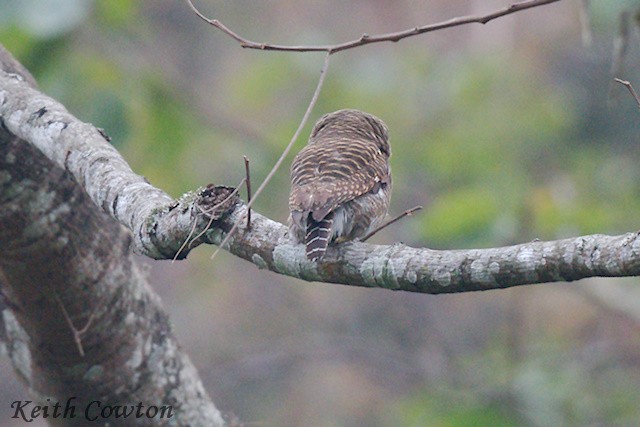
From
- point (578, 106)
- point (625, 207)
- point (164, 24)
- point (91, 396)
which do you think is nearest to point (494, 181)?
point (625, 207)

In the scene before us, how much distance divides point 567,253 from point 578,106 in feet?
24.6

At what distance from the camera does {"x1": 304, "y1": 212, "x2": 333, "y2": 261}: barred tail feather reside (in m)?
2.49

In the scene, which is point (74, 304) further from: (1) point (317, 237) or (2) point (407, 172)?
(2) point (407, 172)

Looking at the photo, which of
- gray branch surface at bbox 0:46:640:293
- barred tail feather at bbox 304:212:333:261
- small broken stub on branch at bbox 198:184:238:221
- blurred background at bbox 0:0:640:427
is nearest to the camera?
gray branch surface at bbox 0:46:640:293

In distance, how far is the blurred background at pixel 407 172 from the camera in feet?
16.7

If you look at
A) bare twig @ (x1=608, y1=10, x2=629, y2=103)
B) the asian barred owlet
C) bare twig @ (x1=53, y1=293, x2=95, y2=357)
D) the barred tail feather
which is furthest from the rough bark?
bare twig @ (x1=608, y1=10, x2=629, y2=103)

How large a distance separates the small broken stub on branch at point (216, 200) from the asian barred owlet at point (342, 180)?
12.4 inches

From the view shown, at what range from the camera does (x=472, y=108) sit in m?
7.80

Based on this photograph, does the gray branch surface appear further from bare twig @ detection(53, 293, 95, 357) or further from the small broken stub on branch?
bare twig @ detection(53, 293, 95, 357)

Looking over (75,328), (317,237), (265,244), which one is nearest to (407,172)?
(75,328)

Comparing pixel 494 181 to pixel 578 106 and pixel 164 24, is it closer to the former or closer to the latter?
pixel 578 106

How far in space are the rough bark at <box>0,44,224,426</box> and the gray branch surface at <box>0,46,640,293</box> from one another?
0.05 metres

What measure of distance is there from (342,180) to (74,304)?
1.02 meters

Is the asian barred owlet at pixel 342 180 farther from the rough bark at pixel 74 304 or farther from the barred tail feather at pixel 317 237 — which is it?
the rough bark at pixel 74 304
